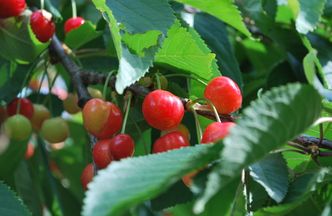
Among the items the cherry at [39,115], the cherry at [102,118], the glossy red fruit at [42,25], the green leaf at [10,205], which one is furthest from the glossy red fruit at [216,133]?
the cherry at [39,115]

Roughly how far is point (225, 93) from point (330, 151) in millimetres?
204

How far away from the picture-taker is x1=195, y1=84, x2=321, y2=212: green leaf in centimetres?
68

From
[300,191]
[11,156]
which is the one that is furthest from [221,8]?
[11,156]

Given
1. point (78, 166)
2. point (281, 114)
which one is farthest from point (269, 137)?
point (78, 166)

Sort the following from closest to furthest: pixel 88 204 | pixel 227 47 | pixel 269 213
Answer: pixel 88 204 → pixel 269 213 → pixel 227 47

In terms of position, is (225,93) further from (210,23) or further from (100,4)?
(210,23)

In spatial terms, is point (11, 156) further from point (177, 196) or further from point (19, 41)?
point (177, 196)

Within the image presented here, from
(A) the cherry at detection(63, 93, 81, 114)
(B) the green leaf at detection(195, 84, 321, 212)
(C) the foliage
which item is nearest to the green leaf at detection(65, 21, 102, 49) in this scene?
(C) the foliage

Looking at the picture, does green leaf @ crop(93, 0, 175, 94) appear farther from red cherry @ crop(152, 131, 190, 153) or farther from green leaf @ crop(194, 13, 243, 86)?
green leaf @ crop(194, 13, 243, 86)

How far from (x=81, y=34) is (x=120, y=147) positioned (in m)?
0.56

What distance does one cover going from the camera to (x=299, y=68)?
1.68 metres

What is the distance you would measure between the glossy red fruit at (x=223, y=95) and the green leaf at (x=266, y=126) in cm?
27

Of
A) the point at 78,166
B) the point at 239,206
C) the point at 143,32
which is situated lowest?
the point at 78,166

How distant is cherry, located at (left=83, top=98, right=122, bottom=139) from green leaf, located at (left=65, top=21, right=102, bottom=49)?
42 centimetres
